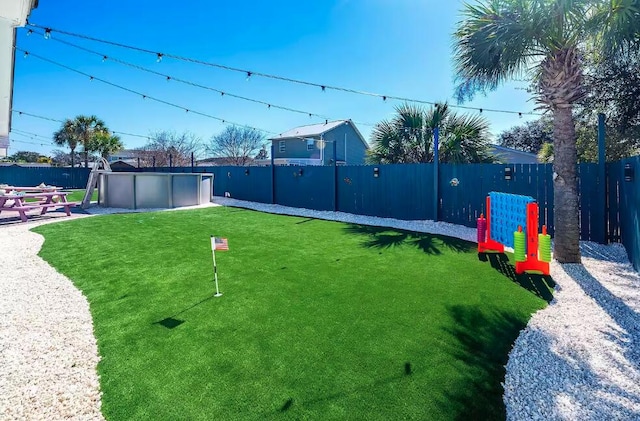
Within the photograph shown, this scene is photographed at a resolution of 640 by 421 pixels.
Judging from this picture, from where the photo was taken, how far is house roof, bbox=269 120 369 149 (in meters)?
27.7

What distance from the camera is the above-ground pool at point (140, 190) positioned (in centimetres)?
1409

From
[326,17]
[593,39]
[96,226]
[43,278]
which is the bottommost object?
[43,278]

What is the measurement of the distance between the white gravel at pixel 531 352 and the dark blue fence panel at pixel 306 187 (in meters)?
8.75

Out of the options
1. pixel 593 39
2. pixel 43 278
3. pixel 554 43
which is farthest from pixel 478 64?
pixel 43 278

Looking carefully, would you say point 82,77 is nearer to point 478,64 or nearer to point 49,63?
point 49,63

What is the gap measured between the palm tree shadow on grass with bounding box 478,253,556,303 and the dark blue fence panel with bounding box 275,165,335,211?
7628 millimetres

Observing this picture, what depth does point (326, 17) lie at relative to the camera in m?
11.2

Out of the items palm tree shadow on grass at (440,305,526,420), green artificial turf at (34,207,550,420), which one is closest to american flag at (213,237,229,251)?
green artificial turf at (34,207,550,420)

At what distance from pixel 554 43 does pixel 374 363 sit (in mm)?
6295

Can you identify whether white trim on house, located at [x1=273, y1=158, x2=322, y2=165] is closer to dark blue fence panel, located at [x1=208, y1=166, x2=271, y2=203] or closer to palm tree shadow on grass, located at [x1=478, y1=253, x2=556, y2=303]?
dark blue fence panel, located at [x1=208, y1=166, x2=271, y2=203]

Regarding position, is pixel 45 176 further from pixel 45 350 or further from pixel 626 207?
pixel 626 207

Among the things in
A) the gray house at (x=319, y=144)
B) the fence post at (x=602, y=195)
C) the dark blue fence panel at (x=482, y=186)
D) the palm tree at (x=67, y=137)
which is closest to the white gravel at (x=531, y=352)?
the fence post at (x=602, y=195)

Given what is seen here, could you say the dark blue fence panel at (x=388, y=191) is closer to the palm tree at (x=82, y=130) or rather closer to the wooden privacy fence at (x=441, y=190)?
the wooden privacy fence at (x=441, y=190)

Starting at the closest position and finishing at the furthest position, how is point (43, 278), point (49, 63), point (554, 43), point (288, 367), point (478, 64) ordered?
1. point (288, 367)
2. point (43, 278)
3. point (554, 43)
4. point (478, 64)
5. point (49, 63)
